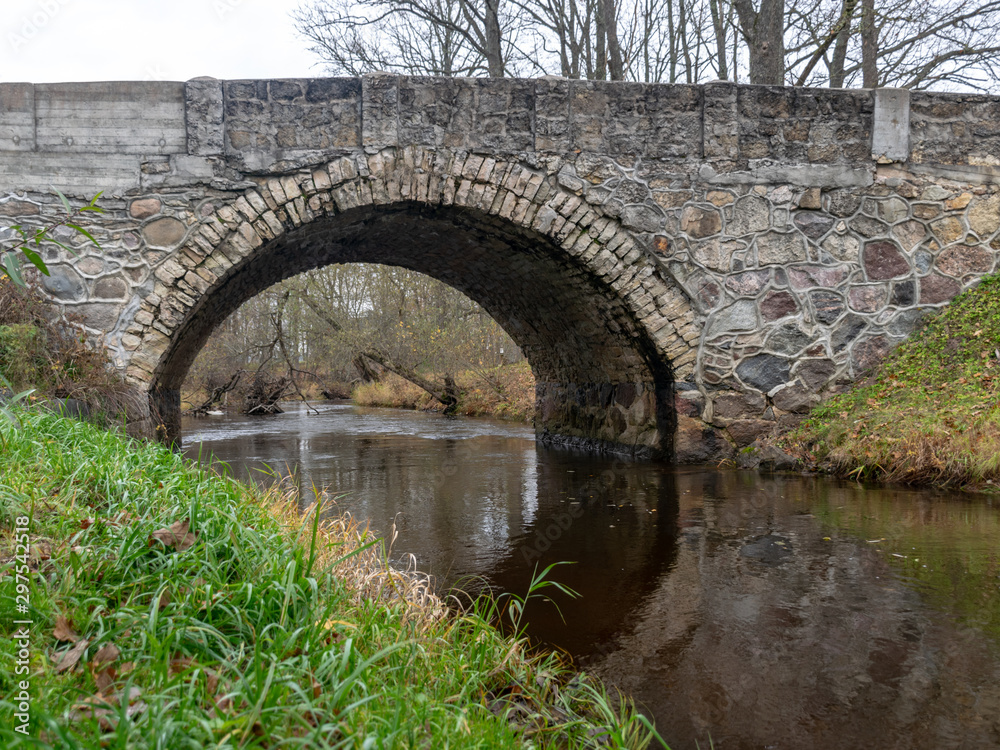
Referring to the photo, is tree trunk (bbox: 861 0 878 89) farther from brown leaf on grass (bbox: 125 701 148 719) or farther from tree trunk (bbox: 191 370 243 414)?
tree trunk (bbox: 191 370 243 414)

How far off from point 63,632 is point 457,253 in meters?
6.65

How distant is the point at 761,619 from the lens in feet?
9.26

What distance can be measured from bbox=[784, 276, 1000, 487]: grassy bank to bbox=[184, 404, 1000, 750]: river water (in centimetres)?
→ 32

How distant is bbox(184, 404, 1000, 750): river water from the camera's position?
2.10 metres

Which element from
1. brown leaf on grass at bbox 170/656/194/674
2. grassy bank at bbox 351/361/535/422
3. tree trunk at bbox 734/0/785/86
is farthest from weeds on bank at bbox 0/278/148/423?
tree trunk at bbox 734/0/785/86

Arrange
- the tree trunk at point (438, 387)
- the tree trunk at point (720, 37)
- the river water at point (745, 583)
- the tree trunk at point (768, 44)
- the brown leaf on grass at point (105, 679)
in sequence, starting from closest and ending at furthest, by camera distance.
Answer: the brown leaf on grass at point (105, 679) → the river water at point (745, 583) → the tree trunk at point (768, 44) → the tree trunk at point (720, 37) → the tree trunk at point (438, 387)

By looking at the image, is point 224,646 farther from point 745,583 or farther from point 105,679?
point 745,583

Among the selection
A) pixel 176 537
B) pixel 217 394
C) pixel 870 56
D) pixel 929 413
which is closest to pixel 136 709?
pixel 176 537

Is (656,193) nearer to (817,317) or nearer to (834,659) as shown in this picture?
(817,317)

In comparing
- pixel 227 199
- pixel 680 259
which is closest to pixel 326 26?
pixel 227 199

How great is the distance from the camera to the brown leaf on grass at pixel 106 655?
5.14ft

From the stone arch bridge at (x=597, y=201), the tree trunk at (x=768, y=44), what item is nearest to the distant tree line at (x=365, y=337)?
the tree trunk at (x=768, y=44)

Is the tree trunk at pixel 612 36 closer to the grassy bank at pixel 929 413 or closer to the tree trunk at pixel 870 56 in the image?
the tree trunk at pixel 870 56

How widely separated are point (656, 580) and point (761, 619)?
0.63 metres
